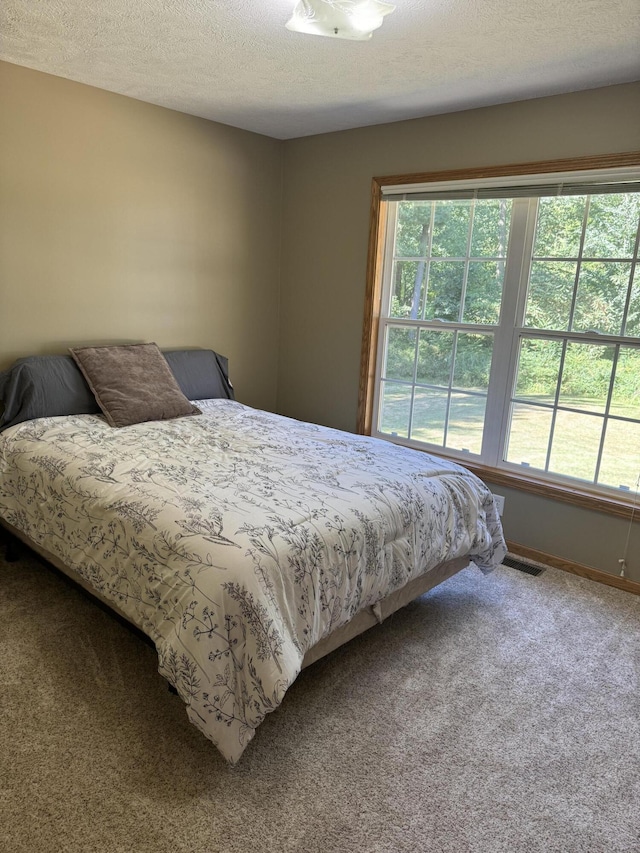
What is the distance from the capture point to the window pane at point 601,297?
2.86m

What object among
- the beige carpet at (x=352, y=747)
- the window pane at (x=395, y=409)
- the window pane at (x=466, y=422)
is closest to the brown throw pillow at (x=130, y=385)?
the beige carpet at (x=352, y=747)

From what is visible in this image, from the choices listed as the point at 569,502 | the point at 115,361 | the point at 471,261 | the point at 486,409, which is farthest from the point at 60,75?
the point at 569,502

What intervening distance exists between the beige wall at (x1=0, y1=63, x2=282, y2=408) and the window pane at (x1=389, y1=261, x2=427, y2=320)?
3.24 ft

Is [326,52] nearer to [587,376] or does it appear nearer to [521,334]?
[521,334]

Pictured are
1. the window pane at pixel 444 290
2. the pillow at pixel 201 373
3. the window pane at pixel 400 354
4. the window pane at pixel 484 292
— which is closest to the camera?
the window pane at pixel 484 292

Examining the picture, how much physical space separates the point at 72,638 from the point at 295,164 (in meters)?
3.26

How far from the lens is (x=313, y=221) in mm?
4012

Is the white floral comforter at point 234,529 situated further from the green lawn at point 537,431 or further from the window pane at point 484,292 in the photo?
the window pane at point 484,292

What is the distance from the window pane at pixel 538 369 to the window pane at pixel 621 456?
352 mm

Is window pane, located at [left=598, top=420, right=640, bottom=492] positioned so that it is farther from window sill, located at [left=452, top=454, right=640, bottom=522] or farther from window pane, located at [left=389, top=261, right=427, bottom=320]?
window pane, located at [left=389, top=261, right=427, bottom=320]

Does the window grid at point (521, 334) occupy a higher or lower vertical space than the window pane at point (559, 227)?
lower

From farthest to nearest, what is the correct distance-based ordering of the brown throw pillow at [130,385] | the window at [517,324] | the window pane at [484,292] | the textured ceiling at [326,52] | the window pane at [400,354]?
the window pane at [400,354] < the window pane at [484,292] < the brown throw pillow at [130,385] < the window at [517,324] < the textured ceiling at [326,52]

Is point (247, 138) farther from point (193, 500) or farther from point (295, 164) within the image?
point (193, 500)

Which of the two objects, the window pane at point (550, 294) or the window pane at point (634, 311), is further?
the window pane at point (550, 294)
